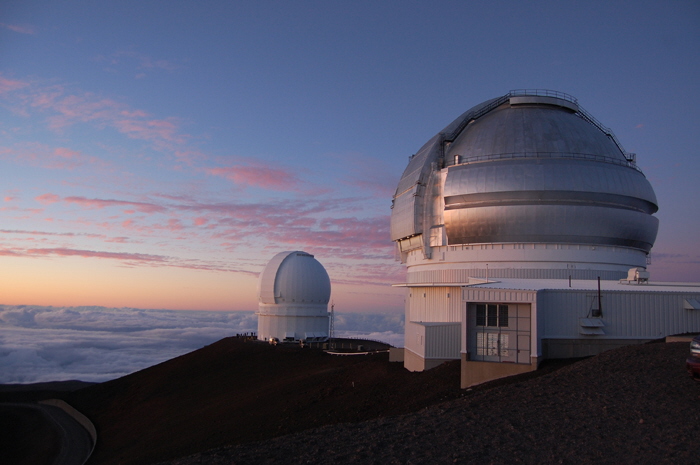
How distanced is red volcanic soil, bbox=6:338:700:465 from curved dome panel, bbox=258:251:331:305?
15.1 m

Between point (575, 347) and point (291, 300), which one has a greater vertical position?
point (291, 300)

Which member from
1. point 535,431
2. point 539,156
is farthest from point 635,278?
point 535,431

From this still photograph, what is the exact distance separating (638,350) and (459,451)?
27.0 feet

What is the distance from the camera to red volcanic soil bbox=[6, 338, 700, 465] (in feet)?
26.4

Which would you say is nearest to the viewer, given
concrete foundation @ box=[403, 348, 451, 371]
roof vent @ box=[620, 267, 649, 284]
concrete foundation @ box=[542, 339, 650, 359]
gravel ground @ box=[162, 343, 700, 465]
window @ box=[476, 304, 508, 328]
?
gravel ground @ box=[162, 343, 700, 465]

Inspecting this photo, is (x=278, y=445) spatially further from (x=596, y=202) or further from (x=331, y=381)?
(x=596, y=202)

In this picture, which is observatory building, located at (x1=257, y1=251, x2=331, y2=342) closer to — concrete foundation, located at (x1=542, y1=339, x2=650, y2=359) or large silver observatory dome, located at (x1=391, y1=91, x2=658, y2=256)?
large silver observatory dome, located at (x1=391, y1=91, x2=658, y2=256)

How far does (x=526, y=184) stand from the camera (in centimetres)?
2292

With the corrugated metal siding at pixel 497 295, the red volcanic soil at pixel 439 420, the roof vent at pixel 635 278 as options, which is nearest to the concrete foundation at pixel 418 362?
the red volcanic soil at pixel 439 420

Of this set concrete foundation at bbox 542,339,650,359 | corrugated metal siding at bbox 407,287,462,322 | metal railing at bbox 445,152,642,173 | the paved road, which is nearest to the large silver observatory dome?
metal railing at bbox 445,152,642,173

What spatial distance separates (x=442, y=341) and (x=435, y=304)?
532 cm

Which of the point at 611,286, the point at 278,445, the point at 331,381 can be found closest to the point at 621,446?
the point at 278,445

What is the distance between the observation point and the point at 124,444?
2033 centimetres

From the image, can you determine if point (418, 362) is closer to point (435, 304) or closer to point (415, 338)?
point (415, 338)
